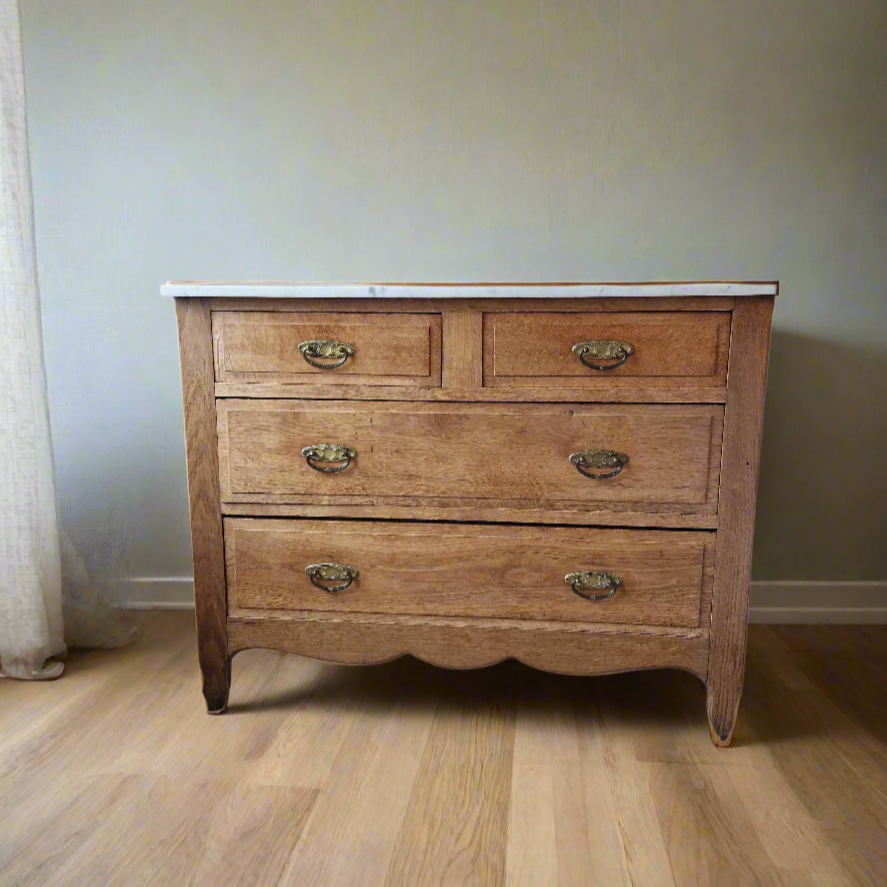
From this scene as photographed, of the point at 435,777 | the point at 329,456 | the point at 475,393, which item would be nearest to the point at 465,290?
the point at 475,393

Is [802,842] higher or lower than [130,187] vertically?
lower

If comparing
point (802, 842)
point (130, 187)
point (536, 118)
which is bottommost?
point (802, 842)

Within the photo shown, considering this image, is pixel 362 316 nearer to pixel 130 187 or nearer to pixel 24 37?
pixel 130 187

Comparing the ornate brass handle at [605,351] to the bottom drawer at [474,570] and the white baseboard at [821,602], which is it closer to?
the bottom drawer at [474,570]

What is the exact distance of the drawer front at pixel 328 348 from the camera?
1.31m

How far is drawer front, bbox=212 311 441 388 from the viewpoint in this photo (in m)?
1.31

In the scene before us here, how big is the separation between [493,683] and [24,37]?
6.39 ft

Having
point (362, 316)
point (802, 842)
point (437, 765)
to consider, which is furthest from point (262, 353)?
point (802, 842)

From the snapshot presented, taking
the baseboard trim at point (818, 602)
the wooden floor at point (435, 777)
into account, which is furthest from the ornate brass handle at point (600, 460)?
the baseboard trim at point (818, 602)

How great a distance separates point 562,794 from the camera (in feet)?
3.93

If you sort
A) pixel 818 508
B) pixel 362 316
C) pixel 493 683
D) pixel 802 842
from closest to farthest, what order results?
pixel 802 842, pixel 362 316, pixel 493 683, pixel 818 508

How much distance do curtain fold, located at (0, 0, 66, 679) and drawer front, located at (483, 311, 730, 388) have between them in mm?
1016

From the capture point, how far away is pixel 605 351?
1275mm

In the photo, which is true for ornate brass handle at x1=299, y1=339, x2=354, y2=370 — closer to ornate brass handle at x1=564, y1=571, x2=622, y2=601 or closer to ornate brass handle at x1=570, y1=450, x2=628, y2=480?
ornate brass handle at x1=570, y1=450, x2=628, y2=480
